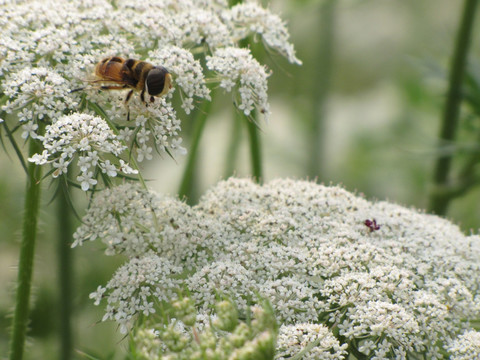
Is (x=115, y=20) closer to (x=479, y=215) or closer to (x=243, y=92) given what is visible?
(x=243, y=92)

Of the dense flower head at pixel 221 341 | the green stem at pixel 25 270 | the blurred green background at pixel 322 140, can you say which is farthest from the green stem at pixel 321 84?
the dense flower head at pixel 221 341

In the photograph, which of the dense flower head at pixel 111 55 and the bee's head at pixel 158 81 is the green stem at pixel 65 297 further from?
the bee's head at pixel 158 81

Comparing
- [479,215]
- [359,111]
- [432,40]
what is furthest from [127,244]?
[432,40]

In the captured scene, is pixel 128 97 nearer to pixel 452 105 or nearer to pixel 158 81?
pixel 158 81

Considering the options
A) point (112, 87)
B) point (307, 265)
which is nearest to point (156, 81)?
point (112, 87)

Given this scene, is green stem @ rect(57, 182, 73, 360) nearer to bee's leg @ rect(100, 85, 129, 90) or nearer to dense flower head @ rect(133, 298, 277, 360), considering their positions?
bee's leg @ rect(100, 85, 129, 90)
